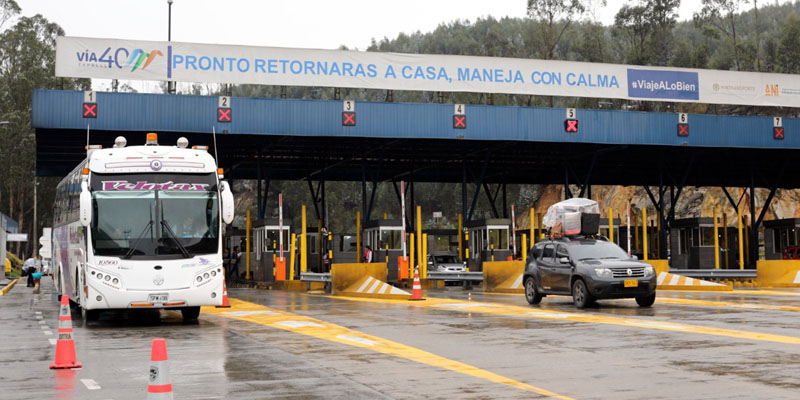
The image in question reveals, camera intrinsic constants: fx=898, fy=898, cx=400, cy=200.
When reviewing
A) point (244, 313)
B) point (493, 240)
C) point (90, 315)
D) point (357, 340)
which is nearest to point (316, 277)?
point (244, 313)

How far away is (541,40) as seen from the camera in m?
100

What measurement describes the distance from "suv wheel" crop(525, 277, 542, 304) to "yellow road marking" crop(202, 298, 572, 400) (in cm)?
642

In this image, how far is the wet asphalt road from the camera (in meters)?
9.15

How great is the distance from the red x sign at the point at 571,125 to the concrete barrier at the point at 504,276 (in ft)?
35.6

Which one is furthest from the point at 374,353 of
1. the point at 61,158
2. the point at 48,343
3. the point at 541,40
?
the point at 541,40

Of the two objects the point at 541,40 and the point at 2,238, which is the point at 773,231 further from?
the point at 541,40

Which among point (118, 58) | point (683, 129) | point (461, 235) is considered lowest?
point (461, 235)

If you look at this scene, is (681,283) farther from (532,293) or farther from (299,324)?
(299,324)

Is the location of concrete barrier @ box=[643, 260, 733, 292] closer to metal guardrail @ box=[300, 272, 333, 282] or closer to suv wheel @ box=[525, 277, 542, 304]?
suv wheel @ box=[525, 277, 542, 304]

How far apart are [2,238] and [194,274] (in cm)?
3679

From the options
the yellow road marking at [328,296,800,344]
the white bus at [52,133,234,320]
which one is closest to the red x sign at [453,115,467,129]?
the yellow road marking at [328,296,800,344]

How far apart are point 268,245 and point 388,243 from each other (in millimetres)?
5172

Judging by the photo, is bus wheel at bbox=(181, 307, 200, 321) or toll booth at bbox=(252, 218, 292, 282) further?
toll booth at bbox=(252, 218, 292, 282)

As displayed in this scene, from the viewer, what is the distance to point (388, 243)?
128 ft
